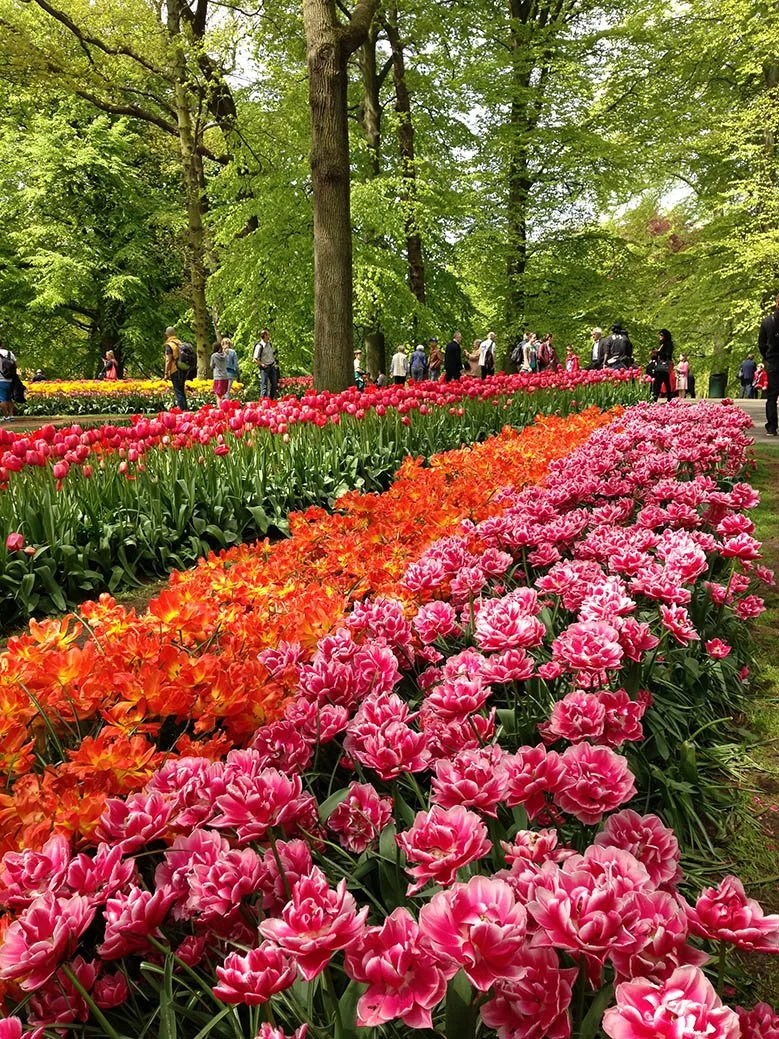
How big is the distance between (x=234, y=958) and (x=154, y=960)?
1.26 feet

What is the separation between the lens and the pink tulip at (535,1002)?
0.80m

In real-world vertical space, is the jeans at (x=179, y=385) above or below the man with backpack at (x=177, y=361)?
below

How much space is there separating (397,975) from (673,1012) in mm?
290

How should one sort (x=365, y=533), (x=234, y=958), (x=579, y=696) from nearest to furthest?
(x=234, y=958), (x=579, y=696), (x=365, y=533)

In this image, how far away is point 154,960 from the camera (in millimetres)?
1116

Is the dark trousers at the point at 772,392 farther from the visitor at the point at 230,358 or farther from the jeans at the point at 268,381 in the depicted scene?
the visitor at the point at 230,358

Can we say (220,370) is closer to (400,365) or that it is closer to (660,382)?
(400,365)

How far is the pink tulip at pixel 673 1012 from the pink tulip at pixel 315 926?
0.28 metres

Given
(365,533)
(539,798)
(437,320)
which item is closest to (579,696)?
(539,798)

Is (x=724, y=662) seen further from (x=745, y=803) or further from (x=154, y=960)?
(x=154, y=960)

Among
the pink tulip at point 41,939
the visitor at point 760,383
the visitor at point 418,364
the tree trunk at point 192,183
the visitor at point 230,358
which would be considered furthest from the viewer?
the visitor at point 760,383

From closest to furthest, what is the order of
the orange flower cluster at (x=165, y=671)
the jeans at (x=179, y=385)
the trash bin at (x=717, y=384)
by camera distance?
1. the orange flower cluster at (x=165, y=671)
2. the jeans at (x=179, y=385)
3. the trash bin at (x=717, y=384)

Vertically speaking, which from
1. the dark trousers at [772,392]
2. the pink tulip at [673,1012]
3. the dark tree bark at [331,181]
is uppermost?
the dark tree bark at [331,181]

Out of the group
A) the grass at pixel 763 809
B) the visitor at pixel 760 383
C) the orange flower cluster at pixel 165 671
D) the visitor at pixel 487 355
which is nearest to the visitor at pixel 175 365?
the visitor at pixel 487 355
